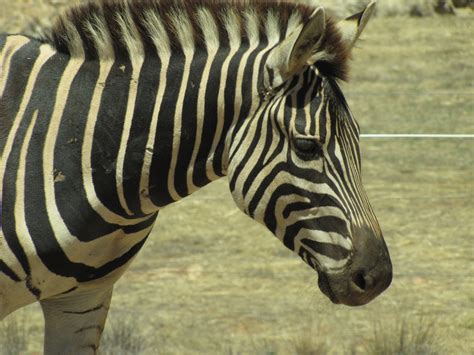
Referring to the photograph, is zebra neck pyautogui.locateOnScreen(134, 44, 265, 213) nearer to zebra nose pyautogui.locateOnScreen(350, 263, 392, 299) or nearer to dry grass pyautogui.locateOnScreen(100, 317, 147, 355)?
zebra nose pyautogui.locateOnScreen(350, 263, 392, 299)

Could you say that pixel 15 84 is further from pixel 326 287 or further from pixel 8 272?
pixel 326 287

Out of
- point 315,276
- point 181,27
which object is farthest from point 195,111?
point 315,276

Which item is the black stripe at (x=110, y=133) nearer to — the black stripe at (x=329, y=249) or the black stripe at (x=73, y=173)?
the black stripe at (x=73, y=173)

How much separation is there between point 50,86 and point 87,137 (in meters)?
0.24

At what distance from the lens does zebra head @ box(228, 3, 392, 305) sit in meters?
3.84

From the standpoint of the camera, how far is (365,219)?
386 centimetres

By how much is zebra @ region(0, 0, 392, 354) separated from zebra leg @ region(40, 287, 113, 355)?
0.28m

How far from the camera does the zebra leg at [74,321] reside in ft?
14.8

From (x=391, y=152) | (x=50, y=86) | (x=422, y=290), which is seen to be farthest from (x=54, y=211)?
(x=391, y=152)

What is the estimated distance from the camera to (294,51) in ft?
12.6

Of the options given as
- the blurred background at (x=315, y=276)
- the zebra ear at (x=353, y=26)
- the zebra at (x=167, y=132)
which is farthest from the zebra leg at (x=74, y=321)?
the zebra ear at (x=353, y=26)

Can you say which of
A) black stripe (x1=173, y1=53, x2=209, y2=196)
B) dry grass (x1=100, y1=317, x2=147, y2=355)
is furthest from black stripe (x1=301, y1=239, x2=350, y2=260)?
dry grass (x1=100, y1=317, x2=147, y2=355)

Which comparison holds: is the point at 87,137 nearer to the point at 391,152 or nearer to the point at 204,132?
the point at 204,132

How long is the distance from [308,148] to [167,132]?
0.52 m
